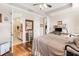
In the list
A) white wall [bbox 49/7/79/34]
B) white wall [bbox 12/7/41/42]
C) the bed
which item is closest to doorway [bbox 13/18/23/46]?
white wall [bbox 12/7/41/42]

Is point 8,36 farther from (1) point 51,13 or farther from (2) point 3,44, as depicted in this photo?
(1) point 51,13

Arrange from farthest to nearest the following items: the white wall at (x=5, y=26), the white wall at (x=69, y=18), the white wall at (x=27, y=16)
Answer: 1. the white wall at (x=5, y=26)
2. the white wall at (x=27, y=16)
3. the white wall at (x=69, y=18)

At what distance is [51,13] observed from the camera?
1.90m

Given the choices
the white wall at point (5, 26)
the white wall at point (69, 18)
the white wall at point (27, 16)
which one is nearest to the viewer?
the white wall at point (69, 18)

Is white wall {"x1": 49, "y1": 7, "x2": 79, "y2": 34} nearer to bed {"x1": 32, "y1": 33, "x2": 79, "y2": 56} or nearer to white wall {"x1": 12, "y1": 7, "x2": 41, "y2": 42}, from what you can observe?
bed {"x1": 32, "y1": 33, "x2": 79, "y2": 56}

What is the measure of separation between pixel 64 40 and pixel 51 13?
70cm

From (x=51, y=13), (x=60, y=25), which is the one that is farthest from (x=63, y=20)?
(x=51, y=13)

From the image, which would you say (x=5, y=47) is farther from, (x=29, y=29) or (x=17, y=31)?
(x=29, y=29)

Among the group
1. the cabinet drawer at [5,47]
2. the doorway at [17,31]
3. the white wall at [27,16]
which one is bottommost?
the cabinet drawer at [5,47]

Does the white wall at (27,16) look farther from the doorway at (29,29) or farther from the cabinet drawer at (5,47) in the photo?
the cabinet drawer at (5,47)

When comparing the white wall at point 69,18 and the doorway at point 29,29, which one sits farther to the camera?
the doorway at point 29,29

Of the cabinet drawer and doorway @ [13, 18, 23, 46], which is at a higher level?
doorway @ [13, 18, 23, 46]

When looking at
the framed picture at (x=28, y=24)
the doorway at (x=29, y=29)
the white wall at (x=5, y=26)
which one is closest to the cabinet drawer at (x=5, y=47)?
the white wall at (x=5, y=26)

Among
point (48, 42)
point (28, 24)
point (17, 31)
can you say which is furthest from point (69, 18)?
point (17, 31)
